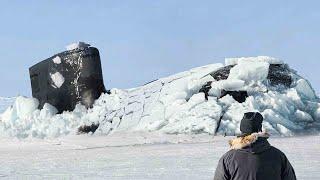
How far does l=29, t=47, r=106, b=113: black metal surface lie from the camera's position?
20812mm

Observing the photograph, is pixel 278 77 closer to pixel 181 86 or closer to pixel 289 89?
pixel 289 89

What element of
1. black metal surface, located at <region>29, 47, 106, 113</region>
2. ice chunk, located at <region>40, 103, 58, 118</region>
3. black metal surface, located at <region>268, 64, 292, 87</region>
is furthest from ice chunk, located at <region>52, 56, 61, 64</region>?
black metal surface, located at <region>268, 64, 292, 87</region>

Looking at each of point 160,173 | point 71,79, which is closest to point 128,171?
point 160,173

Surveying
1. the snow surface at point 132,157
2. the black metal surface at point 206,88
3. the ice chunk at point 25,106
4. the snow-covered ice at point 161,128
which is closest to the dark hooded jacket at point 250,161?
the snow surface at point 132,157

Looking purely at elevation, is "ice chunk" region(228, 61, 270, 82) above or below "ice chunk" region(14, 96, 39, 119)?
above

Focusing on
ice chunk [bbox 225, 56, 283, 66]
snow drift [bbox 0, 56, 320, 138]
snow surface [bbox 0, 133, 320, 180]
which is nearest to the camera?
snow surface [bbox 0, 133, 320, 180]

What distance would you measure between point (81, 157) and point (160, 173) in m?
3.40

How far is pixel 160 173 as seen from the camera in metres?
9.92

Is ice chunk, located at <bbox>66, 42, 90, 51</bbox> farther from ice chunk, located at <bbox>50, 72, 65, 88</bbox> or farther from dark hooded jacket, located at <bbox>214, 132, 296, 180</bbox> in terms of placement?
dark hooded jacket, located at <bbox>214, 132, 296, 180</bbox>

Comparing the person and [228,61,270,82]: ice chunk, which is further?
[228,61,270,82]: ice chunk

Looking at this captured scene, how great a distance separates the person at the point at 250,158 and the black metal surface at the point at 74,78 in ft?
55.0

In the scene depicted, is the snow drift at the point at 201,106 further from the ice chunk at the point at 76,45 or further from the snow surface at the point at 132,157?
the ice chunk at the point at 76,45

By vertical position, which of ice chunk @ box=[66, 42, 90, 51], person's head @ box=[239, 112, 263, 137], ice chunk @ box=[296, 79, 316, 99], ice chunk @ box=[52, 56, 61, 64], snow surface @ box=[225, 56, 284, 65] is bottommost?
ice chunk @ box=[296, 79, 316, 99]

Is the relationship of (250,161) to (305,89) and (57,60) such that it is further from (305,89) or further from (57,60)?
(57,60)
